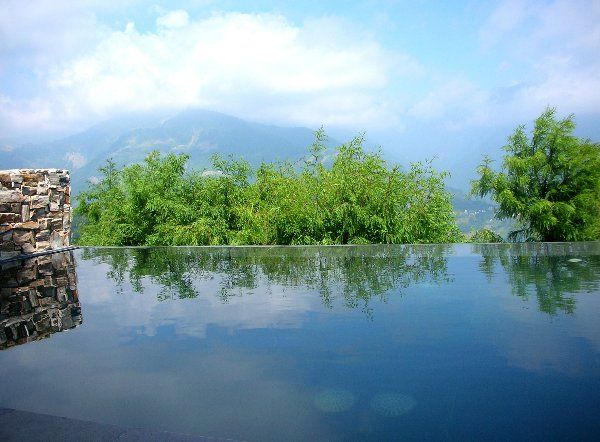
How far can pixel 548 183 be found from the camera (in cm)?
2238

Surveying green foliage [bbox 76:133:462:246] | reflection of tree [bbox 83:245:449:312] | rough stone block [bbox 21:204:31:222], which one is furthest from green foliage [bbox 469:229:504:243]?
rough stone block [bbox 21:204:31:222]

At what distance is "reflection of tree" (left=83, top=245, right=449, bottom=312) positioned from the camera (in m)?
4.52

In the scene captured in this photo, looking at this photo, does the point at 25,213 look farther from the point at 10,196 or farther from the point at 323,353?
the point at 323,353

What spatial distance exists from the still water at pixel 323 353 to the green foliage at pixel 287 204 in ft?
8.78

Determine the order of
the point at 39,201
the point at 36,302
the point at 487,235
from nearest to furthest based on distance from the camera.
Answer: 1. the point at 36,302
2. the point at 39,201
3. the point at 487,235

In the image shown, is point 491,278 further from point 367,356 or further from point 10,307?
point 10,307

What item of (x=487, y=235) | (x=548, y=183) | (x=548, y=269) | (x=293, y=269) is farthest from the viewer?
(x=548, y=183)

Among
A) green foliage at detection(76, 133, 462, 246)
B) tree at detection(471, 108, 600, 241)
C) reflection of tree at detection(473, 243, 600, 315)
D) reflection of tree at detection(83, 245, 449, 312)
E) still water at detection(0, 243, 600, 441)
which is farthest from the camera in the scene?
tree at detection(471, 108, 600, 241)

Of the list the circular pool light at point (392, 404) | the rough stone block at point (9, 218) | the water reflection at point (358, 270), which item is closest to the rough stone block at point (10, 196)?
the rough stone block at point (9, 218)

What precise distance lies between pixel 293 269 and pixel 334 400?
3733 mm

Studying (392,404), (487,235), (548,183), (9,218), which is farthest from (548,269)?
(548,183)

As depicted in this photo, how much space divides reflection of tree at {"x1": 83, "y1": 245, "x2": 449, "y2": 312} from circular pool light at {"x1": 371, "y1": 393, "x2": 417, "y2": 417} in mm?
1509

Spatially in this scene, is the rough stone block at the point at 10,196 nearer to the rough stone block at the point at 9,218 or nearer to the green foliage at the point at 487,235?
the rough stone block at the point at 9,218

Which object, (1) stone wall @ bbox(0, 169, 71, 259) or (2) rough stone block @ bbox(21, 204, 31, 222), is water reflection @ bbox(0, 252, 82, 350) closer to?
(1) stone wall @ bbox(0, 169, 71, 259)
